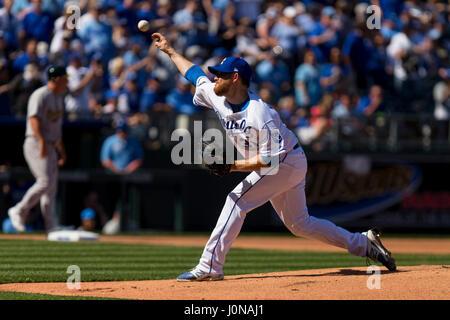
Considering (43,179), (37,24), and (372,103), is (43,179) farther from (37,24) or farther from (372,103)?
(372,103)

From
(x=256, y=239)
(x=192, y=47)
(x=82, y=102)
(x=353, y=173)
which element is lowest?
(x=256, y=239)

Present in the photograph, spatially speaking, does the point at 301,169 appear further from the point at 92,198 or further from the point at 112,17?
the point at 112,17

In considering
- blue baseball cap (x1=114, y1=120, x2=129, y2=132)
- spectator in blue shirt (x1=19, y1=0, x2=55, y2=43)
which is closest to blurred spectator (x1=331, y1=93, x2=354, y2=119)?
blue baseball cap (x1=114, y1=120, x2=129, y2=132)

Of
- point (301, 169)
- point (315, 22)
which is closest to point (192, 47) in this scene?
→ point (315, 22)

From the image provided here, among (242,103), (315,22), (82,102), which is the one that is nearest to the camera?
(242,103)

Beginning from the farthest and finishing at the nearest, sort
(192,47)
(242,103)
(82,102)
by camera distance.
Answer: (192,47) < (82,102) < (242,103)

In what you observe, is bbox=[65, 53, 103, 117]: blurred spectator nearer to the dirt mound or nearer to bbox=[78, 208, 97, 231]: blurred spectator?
bbox=[78, 208, 97, 231]: blurred spectator
